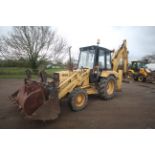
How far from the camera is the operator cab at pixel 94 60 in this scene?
599cm

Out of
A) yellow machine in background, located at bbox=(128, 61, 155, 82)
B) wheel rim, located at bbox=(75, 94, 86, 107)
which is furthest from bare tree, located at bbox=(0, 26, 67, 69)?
wheel rim, located at bbox=(75, 94, 86, 107)

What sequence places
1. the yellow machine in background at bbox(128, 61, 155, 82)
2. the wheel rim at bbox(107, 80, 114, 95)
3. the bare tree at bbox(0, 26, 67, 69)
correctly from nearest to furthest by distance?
the wheel rim at bbox(107, 80, 114, 95), the yellow machine in background at bbox(128, 61, 155, 82), the bare tree at bbox(0, 26, 67, 69)

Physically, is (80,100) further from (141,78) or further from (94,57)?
(141,78)

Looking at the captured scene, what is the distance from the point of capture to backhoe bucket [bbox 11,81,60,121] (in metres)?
3.55

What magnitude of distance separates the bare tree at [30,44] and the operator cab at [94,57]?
14.0 metres

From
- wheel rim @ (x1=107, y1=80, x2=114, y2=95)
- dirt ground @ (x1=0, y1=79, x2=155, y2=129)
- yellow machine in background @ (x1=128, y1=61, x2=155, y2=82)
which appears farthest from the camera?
yellow machine in background @ (x1=128, y1=61, x2=155, y2=82)

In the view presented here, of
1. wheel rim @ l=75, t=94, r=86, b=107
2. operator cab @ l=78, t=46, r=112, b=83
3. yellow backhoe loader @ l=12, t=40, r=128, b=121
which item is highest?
operator cab @ l=78, t=46, r=112, b=83

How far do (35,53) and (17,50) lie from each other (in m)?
2.23

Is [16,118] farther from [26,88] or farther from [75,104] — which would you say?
[75,104]

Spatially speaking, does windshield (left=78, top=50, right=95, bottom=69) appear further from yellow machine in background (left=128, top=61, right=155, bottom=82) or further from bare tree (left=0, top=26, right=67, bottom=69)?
bare tree (left=0, top=26, right=67, bottom=69)

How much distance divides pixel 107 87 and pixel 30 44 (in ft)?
49.7

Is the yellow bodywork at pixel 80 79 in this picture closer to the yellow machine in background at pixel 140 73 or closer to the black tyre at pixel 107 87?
the black tyre at pixel 107 87

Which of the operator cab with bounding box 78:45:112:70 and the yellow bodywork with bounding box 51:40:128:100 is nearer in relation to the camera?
the yellow bodywork with bounding box 51:40:128:100

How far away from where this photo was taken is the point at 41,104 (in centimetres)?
392
